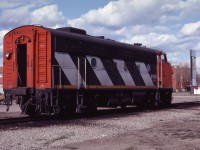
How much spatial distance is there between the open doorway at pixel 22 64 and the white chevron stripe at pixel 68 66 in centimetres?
209

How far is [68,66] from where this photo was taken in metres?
16.3

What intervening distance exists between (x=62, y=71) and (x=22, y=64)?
237 centimetres

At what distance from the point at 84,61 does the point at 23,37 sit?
127 inches

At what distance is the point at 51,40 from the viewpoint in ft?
51.1

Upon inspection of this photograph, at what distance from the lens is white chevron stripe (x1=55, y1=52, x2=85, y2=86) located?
1587cm

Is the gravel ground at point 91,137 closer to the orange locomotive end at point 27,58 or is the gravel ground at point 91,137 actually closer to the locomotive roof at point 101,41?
the orange locomotive end at point 27,58

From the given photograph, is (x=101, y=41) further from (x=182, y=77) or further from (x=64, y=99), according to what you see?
(x=182, y=77)

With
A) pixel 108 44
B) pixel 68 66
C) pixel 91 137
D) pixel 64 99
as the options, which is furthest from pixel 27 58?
pixel 91 137

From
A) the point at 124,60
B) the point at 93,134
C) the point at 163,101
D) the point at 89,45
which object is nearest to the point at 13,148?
the point at 93,134

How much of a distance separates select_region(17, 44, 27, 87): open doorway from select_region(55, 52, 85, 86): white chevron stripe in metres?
2.09

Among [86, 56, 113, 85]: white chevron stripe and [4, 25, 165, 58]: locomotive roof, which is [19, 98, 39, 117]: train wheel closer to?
[4, 25, 165, 58]: locomotive roof

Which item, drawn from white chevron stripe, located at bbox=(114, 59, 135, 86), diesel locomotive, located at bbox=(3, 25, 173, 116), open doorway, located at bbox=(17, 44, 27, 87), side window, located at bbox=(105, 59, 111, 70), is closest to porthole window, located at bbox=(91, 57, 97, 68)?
diesel locomotive, located at bbox=(3, 25, 173, 116)

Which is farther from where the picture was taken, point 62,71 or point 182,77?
point 182,77

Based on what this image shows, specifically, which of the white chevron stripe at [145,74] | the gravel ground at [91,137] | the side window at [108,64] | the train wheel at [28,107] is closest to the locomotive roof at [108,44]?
the side window at [108,64]
